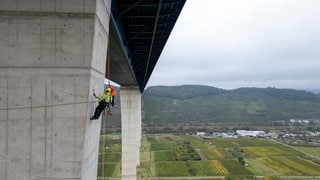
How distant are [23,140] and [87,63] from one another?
8.80ft

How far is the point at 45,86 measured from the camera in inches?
325

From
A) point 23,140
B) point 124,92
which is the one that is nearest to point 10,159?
point 23,140

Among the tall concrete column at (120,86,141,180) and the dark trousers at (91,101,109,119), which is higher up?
the dark trousers at (91,101,109,119)

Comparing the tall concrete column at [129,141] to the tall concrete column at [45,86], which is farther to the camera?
the tall concrete column at [129,141]

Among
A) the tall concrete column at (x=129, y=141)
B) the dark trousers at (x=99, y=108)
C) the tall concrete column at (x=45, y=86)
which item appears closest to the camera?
the tall concrete column at (x=45, y=86)

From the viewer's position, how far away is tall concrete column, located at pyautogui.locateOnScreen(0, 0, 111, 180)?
26.7 ft

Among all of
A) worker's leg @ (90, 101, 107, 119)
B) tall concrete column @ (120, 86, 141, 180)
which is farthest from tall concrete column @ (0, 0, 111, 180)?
tall concrete column @ (120, 86, 141, 180)

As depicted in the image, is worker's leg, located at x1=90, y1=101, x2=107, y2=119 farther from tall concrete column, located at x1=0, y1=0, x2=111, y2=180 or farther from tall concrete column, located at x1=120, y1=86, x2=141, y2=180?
tall concrete column, located at x1=120, y1=86, x2=141, y2=180

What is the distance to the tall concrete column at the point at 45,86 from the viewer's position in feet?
26.7

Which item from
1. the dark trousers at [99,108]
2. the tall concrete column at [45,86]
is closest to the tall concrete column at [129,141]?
the dark trousers at [99,108]

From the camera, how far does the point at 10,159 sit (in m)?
8.22

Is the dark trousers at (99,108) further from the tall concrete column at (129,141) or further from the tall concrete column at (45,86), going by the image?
the tall concrete column at (129,141)

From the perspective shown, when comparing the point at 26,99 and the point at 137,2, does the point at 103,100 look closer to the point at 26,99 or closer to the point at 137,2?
the point at 26,99

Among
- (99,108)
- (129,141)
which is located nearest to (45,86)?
(99,108)
